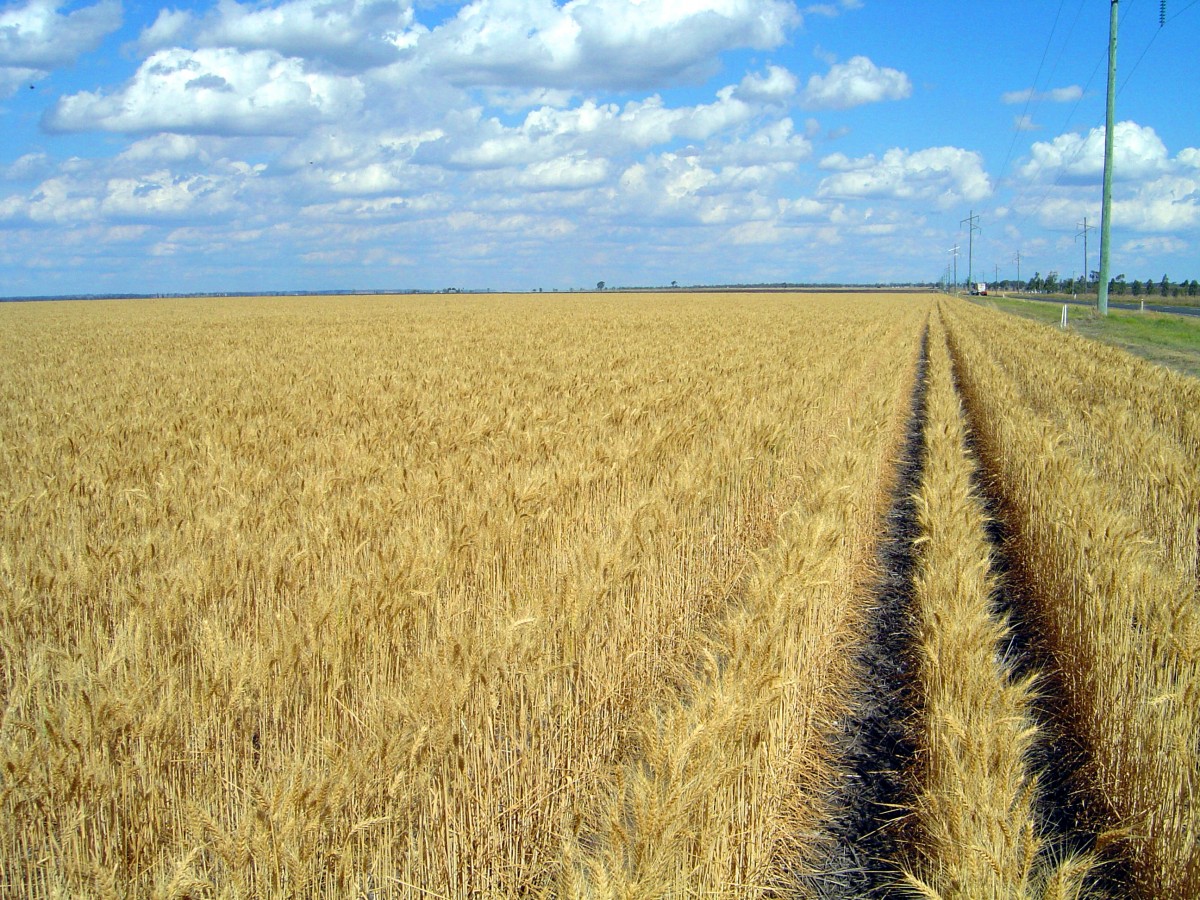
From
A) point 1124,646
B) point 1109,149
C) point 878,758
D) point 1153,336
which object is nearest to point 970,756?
point 878,758

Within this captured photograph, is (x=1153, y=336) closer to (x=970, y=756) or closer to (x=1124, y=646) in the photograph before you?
(x=1124, y=646)

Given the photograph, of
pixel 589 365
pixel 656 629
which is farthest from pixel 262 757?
pixel 589 365

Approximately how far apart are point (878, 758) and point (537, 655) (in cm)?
162

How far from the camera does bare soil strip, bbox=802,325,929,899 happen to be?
287cm

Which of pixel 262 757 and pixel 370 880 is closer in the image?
pixel 370 880

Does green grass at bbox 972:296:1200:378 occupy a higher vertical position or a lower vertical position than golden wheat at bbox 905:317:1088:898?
higher

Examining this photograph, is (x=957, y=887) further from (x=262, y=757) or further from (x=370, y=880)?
(x=262, y=757)

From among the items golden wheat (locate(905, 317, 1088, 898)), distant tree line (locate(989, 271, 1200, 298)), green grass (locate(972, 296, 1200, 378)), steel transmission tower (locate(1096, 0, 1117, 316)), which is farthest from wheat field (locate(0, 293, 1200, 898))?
distant tree line (locate(989, 271, 1200, 298))

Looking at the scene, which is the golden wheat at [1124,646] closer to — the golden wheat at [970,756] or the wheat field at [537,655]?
the wheat field at [537,655]

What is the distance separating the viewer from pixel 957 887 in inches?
93.2

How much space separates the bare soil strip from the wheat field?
0.06 meters

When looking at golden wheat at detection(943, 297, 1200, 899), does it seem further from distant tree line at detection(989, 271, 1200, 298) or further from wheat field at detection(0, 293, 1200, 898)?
distant tree line at detection(989, 271, 1200, 298)

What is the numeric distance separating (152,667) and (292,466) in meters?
3.77

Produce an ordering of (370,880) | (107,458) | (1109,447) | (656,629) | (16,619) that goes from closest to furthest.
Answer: (370,880) → (16,619) → (656,629) → (107,458) → (1109,447)
